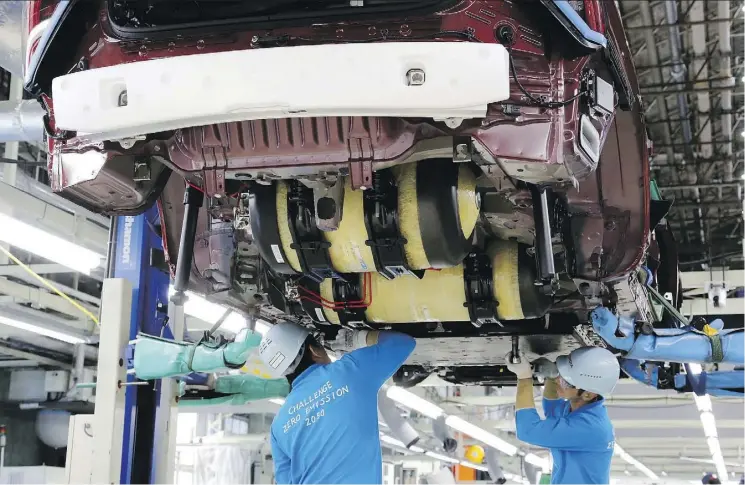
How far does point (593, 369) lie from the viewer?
3.67 meters

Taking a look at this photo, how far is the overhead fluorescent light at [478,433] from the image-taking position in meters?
11.4

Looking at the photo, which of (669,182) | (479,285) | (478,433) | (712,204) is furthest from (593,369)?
(712,204)

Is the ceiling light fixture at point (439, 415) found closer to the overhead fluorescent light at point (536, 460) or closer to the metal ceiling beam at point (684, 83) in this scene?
the overhead fluorescent light at point (536, 460)

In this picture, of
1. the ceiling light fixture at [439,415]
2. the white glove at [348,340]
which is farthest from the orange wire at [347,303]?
the ceiling light fixture at [439,415]

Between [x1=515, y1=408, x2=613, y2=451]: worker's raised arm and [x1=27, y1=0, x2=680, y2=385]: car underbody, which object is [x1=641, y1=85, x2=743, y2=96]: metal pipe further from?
[x1=27, y1=0, x2=680, y2=385]: car underbody

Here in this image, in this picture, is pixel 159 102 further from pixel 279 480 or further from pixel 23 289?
pixel 23 289

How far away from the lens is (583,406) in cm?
427

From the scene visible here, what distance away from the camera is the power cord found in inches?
84.7

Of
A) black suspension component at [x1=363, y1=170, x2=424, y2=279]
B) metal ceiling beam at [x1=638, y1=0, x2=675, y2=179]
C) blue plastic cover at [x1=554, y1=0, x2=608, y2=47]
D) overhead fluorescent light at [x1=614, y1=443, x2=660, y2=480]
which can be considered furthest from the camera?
overhead fluorescent light at [x1=614, y1=443, x2=660, y2=480]

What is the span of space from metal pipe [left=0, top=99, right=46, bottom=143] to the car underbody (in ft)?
4.08

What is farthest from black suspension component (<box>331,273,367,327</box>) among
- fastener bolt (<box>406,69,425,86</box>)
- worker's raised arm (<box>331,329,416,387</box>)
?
fastener bolt (<box>406,69,425,86</box>)

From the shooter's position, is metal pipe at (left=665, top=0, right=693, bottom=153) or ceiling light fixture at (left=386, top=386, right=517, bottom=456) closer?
ceiling light fixture at (left=386, top=386, right=517, bottom=456)

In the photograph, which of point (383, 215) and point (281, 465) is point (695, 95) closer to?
point (281, 465)

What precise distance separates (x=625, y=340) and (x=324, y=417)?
1.36 metres
